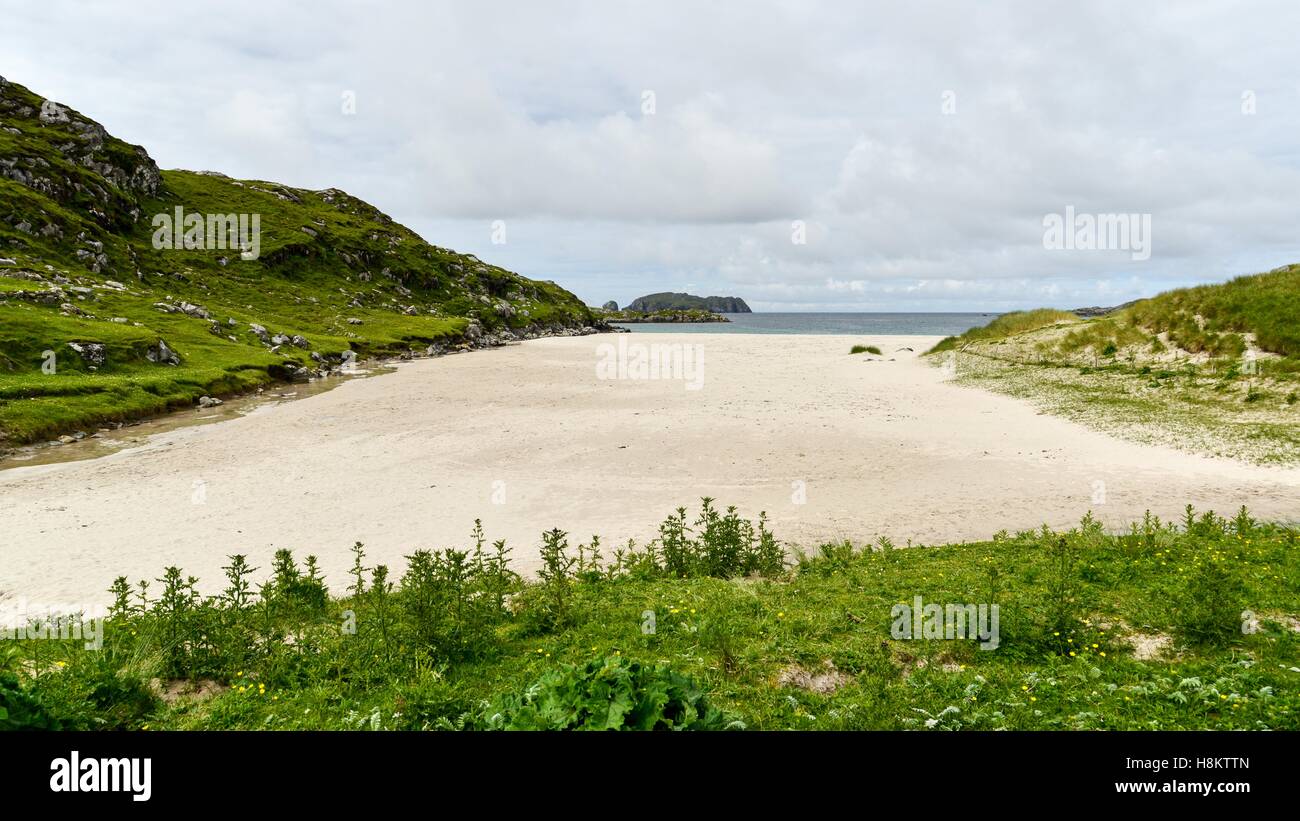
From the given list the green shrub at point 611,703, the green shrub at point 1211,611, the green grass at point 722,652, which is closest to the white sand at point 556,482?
the green grass at point 722,652

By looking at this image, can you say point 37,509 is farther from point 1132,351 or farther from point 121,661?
point 1132,351

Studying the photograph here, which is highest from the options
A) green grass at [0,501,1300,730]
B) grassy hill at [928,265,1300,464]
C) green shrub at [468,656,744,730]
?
grassy hill at [928,265,1300,464]

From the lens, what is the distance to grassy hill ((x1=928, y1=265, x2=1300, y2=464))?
27.7 m

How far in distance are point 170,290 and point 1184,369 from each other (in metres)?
118

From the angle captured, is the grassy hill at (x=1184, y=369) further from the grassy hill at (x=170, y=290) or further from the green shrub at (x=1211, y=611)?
the grassy hill at (x=170, y=290)

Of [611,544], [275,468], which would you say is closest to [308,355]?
[275,468]

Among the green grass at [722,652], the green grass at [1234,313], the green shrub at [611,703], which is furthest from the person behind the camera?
the green grass at [1234,313]

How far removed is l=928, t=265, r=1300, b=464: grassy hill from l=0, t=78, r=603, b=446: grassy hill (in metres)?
56.1

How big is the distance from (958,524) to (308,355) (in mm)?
67625

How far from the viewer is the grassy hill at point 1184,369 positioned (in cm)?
2766

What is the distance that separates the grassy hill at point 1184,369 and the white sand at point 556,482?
328cm

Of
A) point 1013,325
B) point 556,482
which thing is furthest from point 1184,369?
point 556,482

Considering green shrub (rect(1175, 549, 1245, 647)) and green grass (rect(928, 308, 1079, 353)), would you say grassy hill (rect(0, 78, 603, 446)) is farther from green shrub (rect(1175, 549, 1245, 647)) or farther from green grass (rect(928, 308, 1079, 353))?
green grass (rect(928, 308, 1079, 353))

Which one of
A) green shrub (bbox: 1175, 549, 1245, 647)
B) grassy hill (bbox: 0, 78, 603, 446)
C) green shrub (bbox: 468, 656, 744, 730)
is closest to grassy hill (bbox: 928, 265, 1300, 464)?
green shrub (bbox: 1175, 549, 1245, 647)
